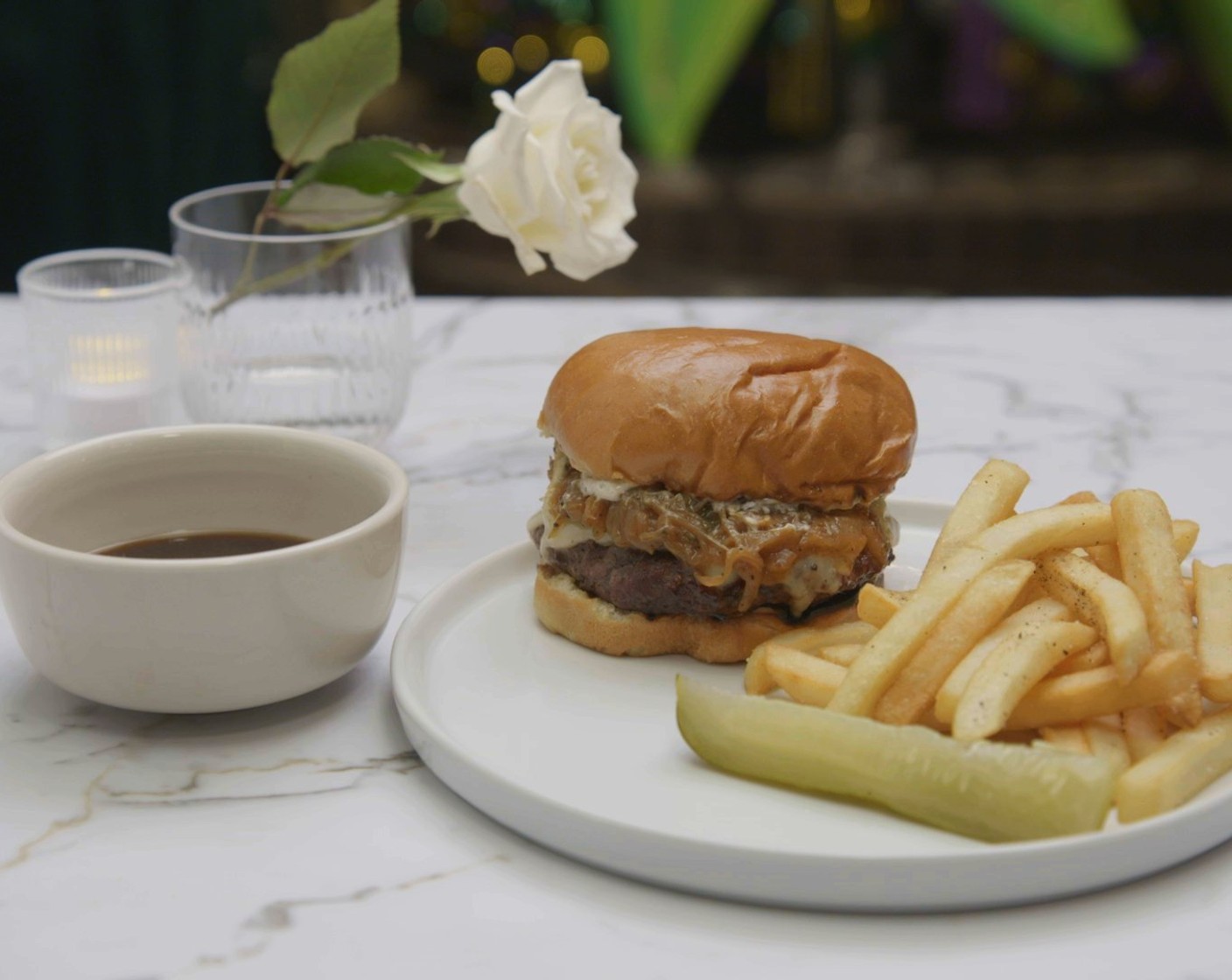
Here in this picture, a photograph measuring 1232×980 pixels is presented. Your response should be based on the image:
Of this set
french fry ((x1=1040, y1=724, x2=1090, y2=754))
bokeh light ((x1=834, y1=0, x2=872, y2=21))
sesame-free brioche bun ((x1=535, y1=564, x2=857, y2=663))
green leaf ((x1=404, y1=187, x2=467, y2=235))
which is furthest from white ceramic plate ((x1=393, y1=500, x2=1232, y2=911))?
bokeh light ((x1=834, y1=0, x2=872, y2=21))

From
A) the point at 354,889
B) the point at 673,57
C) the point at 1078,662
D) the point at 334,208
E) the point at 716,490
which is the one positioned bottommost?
the point at 354,889

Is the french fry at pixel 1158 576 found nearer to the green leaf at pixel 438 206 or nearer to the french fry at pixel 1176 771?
the french fry at pixel 1176 771

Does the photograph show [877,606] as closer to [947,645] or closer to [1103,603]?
[947,645]

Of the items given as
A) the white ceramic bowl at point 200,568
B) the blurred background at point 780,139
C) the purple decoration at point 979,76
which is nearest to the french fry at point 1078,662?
the white ceramic bowl at point 200,568

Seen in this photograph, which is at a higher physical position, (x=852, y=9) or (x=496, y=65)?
(x=852, y=9)

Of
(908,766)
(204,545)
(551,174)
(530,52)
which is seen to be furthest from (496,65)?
(908,766)

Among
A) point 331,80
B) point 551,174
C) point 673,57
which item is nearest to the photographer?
point 673,57

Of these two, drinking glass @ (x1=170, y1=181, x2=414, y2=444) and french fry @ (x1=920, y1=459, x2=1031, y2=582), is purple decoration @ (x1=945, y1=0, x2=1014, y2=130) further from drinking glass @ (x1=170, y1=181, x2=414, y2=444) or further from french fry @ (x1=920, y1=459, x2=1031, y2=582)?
french fry @ (x1=920, y1=459, x2=1031, y2=582)
